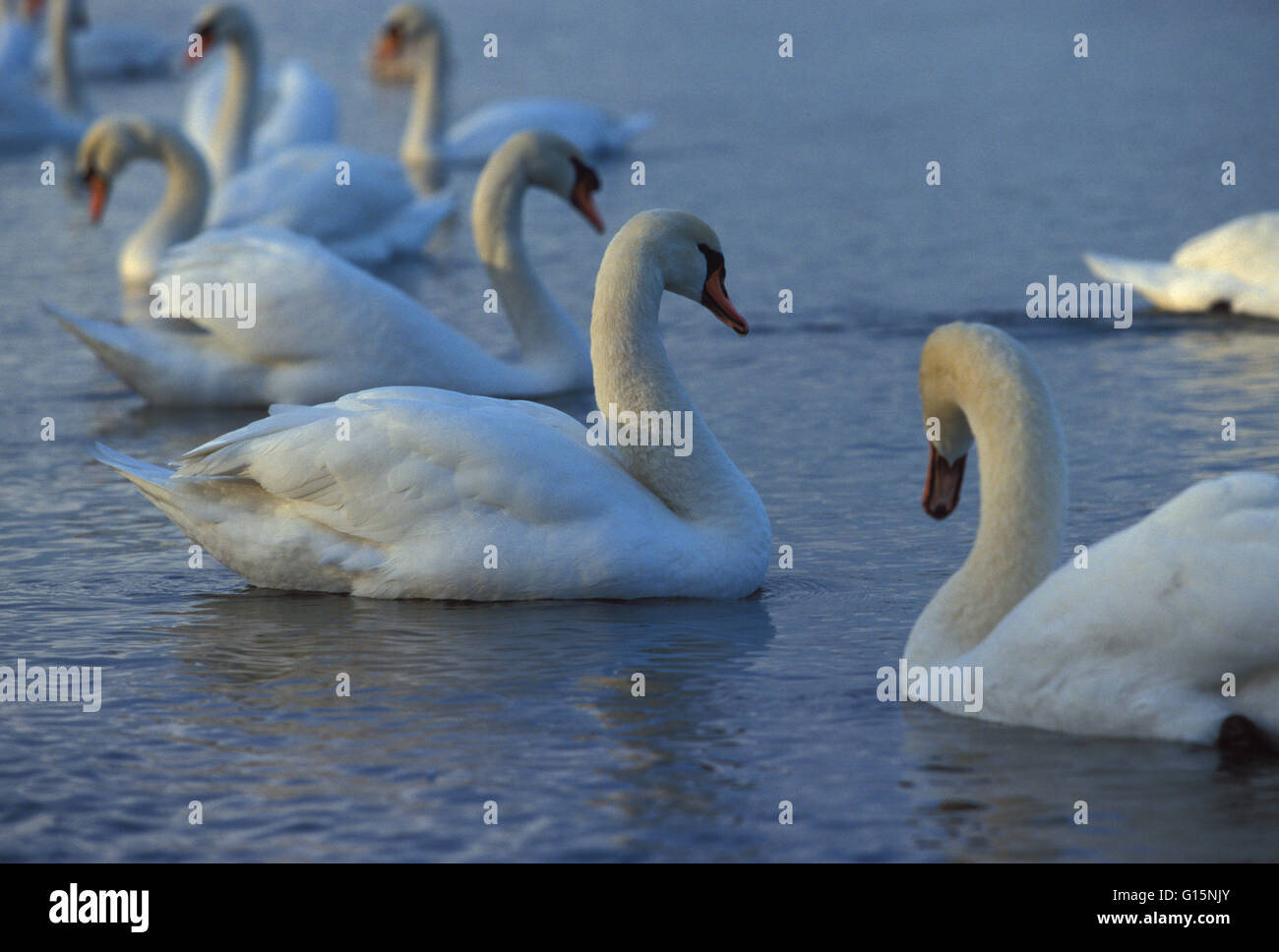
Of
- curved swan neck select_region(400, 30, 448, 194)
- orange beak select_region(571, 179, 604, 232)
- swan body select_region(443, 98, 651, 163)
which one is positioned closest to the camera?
orange beak select_region(571, 179, 604, 232)

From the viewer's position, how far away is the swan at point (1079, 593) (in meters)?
5.16

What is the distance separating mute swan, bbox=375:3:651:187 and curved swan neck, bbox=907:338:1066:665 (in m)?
13.5

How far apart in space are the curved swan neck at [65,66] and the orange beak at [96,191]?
32.7 feet

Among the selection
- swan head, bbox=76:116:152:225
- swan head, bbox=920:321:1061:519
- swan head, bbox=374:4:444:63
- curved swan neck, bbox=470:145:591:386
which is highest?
swan head, bbox=374:4:444:63

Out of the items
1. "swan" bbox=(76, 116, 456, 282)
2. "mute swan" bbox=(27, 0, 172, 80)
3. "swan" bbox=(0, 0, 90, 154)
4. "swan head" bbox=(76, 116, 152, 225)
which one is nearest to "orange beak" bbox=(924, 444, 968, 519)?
"swan" bbox=(76, 116, 456, 282)

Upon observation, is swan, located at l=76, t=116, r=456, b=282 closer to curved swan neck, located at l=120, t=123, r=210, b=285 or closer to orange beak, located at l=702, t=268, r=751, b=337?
curved swan neck, located at l=120, t=123, r=210, b=285

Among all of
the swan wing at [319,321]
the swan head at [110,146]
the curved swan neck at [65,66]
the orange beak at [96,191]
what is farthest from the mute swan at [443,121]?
the swan wing at [319,321]

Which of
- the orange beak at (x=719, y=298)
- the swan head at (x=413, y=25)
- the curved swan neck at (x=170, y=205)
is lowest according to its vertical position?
the orange beak at (x=719, y=298)

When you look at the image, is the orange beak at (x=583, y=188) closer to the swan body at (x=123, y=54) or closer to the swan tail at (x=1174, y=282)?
the swan tail at (x=1174, y=282)

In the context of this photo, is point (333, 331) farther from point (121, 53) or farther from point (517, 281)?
point (121, 53)

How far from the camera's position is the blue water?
5.14 metres

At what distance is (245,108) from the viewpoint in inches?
695

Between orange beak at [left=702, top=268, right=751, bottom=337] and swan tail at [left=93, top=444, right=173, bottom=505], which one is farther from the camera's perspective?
orange beak at [left=702, top=268, right=751, bottom=337]
